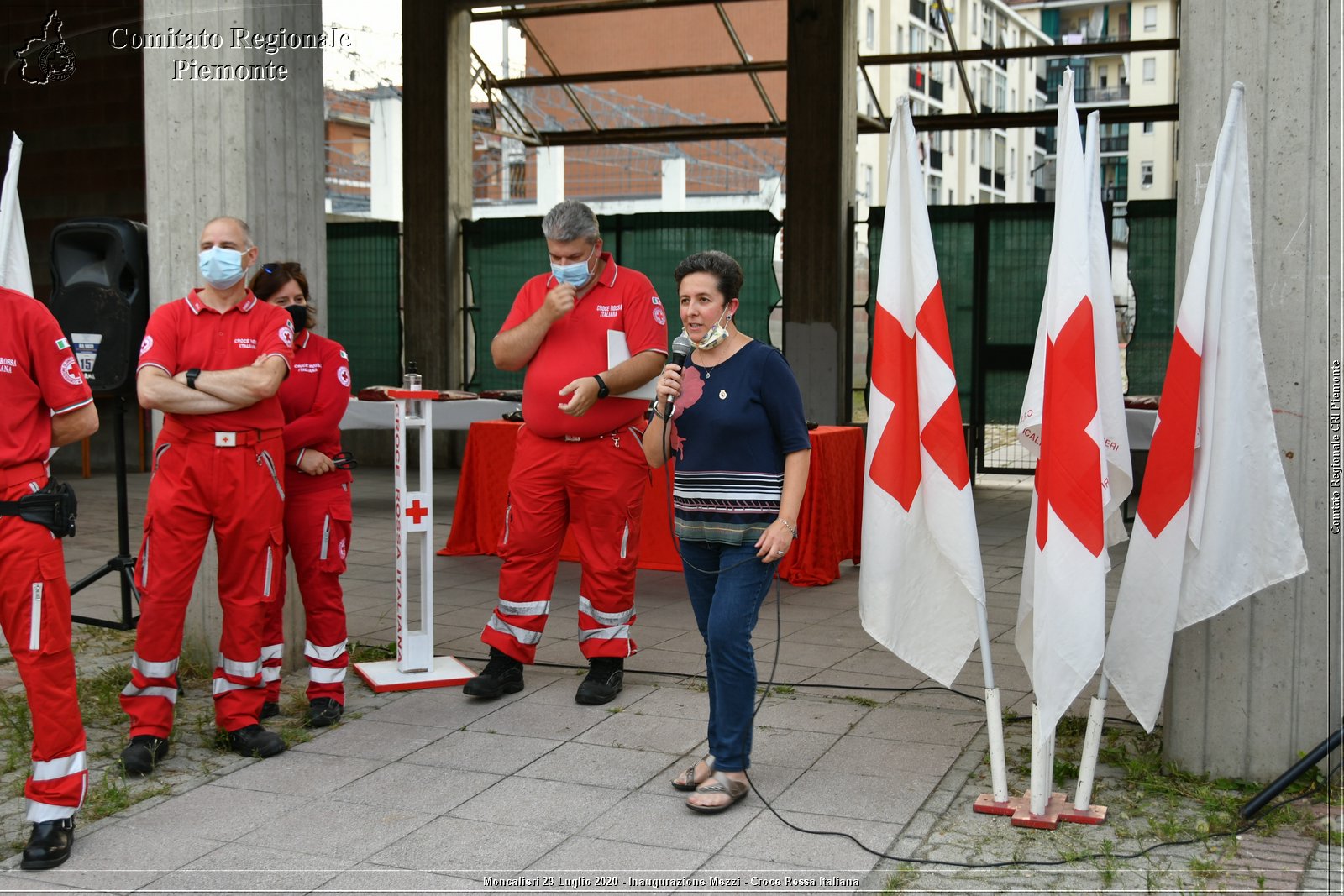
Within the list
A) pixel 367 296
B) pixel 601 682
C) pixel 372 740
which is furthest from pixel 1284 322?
pixel 367 296

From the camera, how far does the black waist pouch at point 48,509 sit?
3.85 meters

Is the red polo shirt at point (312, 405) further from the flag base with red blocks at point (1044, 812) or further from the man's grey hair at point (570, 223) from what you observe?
the flag base with red blocks at point (1044, 812)

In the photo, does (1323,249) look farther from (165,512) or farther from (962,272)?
(962,272)

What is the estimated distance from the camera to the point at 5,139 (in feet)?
51.3

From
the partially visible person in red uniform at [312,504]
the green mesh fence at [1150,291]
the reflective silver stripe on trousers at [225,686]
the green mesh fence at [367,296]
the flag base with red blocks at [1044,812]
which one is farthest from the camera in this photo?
the green mesh fence at [367,296]

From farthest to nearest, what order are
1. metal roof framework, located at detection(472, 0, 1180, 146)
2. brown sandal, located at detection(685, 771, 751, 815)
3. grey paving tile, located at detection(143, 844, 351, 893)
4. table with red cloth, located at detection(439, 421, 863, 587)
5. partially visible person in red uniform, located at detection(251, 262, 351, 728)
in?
metal roof framework, located at detection(472, 0, 1180, 146) → table with red cloth, located at detection(439, 421, 863, 587) → partially visible person in red uniform, located at detection(251, 262, 351, 728) → brown sandal, located at detection(685, 771, 751, 815) → grey paving tile, located at detection(143, 844, 351, 893)

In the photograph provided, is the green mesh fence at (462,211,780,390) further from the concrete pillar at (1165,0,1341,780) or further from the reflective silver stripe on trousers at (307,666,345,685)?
the concrete pillar at (1165,0,1341,780)

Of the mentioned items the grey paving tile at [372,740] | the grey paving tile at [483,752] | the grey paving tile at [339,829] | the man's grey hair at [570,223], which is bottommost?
the grey paving tile at [372,740]

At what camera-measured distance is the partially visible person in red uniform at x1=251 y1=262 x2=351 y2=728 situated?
536 centimetres

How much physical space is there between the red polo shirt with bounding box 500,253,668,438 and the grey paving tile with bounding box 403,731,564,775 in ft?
4.15

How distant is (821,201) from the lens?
535 inches

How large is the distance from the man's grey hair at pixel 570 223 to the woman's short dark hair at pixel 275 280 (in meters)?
1.02

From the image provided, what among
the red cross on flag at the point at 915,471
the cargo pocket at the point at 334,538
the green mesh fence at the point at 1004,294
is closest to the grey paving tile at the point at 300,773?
the cargo pocket at the point at 334,538

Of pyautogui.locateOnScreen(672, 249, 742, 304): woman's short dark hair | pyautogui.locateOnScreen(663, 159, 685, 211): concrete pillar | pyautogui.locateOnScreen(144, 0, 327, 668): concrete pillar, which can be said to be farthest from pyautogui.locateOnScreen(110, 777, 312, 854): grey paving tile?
pyautogui.locateOnScreen(663, 159, 685, 211): concrete pillar
